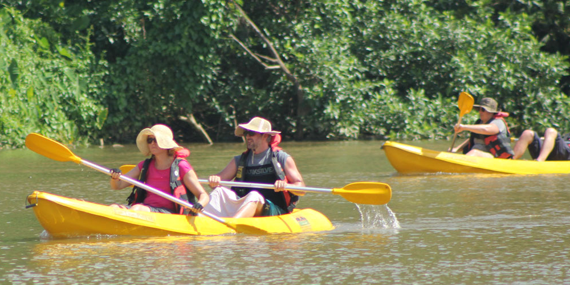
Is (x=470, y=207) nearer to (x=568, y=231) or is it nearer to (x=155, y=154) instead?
(x=568, y=231)

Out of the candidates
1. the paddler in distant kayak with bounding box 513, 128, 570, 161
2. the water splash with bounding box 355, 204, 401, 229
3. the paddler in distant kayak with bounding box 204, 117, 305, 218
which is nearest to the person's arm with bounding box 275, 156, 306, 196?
the paddler in distant kayak with bounding box 204, 117, 305, 218

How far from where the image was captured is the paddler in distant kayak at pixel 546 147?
35.4 feet

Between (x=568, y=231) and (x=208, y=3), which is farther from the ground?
(x=208, y=3)

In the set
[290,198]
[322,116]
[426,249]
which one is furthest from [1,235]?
[322,116]

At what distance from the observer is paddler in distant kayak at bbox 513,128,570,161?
10781 mm

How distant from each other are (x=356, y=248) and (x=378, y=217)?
1.15 metres

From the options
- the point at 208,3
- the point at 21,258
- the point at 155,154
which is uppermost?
the point at 208,3

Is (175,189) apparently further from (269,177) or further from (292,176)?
(292,176)

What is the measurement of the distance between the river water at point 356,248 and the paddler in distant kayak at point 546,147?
6.00ft

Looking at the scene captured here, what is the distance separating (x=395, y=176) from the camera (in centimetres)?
1060

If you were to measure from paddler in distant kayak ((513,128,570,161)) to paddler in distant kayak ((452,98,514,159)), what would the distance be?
7.3 inches

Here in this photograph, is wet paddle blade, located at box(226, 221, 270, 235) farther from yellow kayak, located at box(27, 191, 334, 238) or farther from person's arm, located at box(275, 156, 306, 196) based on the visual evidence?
person's arm, located at box(275, 156, 306, 196)

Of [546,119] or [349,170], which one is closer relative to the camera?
[349,170]

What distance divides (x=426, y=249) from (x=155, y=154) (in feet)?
7.01
